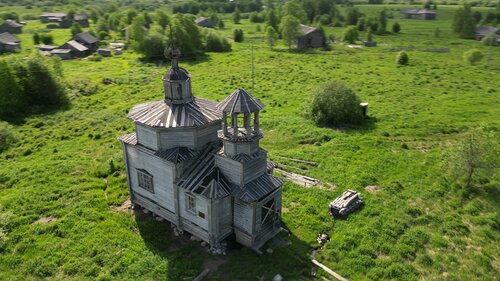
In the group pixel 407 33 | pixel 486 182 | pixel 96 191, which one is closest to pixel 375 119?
pixel 486 182

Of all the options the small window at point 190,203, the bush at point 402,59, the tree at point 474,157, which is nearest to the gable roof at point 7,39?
the small window at point 190,203

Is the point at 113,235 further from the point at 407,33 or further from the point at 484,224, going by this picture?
the point at 407,33

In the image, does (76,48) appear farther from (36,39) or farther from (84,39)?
(36,39)

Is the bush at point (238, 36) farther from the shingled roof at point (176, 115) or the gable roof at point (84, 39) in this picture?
the shingled roof at point (176, 115)

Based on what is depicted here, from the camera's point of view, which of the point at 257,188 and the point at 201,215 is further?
the point at 201,215

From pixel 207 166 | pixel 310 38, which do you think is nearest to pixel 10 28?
pixel 310 38

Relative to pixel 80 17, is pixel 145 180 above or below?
above
